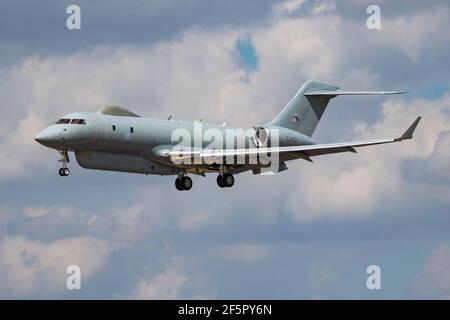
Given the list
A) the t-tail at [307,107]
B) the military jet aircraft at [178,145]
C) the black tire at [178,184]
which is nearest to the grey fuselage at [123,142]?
the military jet aircraft at [178,145]

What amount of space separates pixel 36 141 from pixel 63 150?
5.25 ft

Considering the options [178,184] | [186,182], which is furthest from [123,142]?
[186,182]

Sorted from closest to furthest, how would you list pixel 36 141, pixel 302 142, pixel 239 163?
pixel 36 141
pixel 239 163
pixel 302 142

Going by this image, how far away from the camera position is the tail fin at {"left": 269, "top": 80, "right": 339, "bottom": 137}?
80.3 metres

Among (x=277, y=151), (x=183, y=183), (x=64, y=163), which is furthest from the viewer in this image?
(x=183, y=183)

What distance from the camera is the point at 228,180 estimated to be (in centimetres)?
7462

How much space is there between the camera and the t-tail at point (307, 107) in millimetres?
80250

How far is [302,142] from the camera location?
78812 millimetres

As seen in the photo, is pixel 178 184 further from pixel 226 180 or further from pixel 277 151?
pixel 277 151

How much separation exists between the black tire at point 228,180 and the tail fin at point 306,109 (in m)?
7.08

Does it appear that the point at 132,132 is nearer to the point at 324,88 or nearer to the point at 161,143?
the point at 161,143

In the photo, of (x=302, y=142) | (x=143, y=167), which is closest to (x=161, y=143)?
(x=143, y=167)

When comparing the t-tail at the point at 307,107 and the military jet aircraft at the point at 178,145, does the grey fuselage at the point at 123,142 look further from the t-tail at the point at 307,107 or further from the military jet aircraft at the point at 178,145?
the t-tail at the point at 307,107

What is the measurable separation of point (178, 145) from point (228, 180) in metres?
4.02
